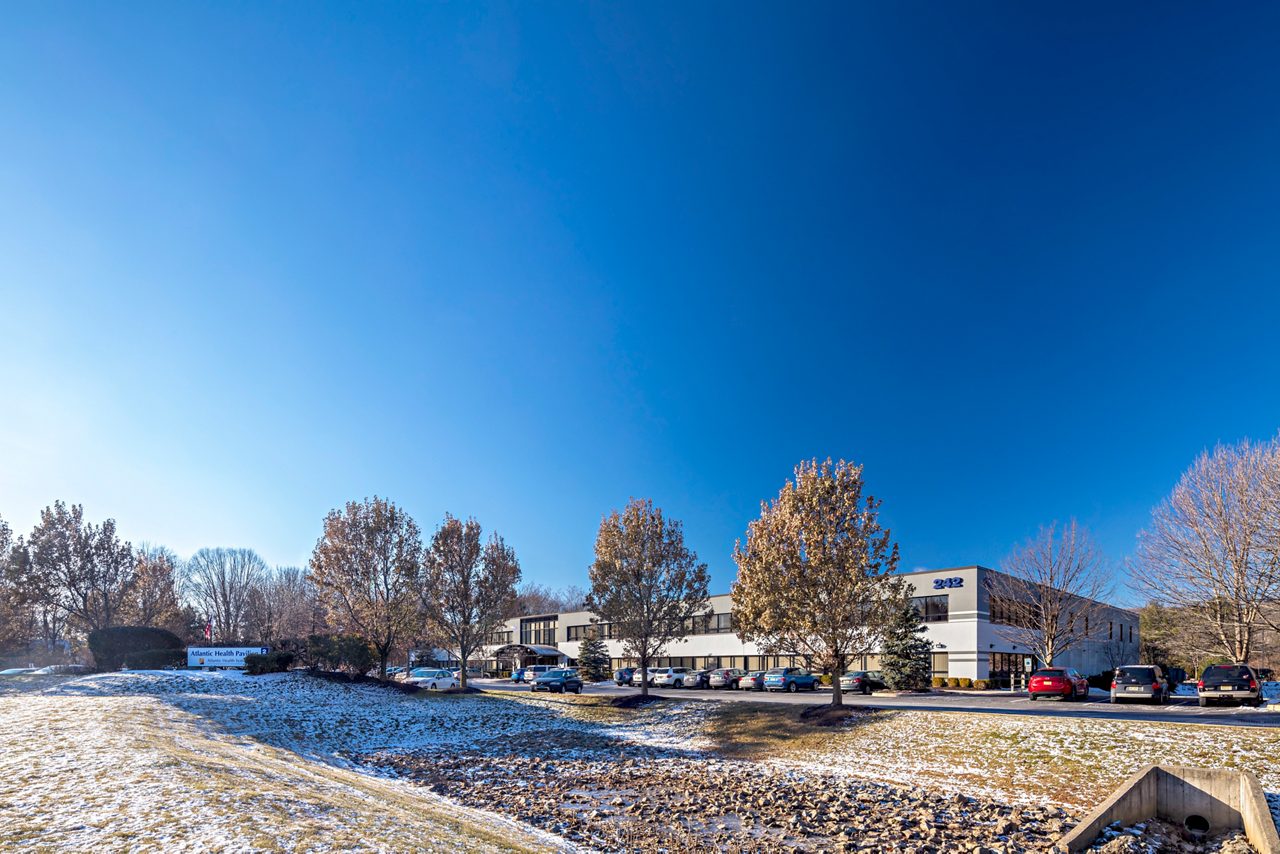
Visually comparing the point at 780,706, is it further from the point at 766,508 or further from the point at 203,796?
the point at 203,796

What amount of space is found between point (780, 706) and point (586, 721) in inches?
301

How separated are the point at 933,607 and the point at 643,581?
26221 millimetres

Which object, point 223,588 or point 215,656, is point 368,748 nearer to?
point 215,656

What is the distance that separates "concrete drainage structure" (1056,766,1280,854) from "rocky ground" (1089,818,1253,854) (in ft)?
0.47

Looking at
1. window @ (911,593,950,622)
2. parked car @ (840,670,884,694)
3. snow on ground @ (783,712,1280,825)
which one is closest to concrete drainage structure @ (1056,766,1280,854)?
snow on ground @ (783,712,1280,825)

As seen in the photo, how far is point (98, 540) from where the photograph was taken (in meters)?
40.7

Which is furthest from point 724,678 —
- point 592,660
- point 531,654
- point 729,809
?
point 729,809

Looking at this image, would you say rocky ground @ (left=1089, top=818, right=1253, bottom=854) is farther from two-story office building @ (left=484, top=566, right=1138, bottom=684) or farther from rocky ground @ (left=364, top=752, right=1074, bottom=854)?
two-story office building @ (left=484, top=566, right=1138, bottom=684)

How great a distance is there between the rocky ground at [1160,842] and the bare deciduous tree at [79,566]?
49492 mm

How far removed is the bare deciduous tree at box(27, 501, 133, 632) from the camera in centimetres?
3869

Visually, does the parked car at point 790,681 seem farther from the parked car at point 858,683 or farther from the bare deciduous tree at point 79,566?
the bare deciduous tree at point 79,566

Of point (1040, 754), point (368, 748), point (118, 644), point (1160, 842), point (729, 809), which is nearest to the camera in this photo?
point (1160, 842)

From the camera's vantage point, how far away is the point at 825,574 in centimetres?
2277

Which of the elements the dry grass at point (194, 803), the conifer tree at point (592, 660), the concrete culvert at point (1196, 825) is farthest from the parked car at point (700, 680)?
the concrete culvert at point (1196, 825)
